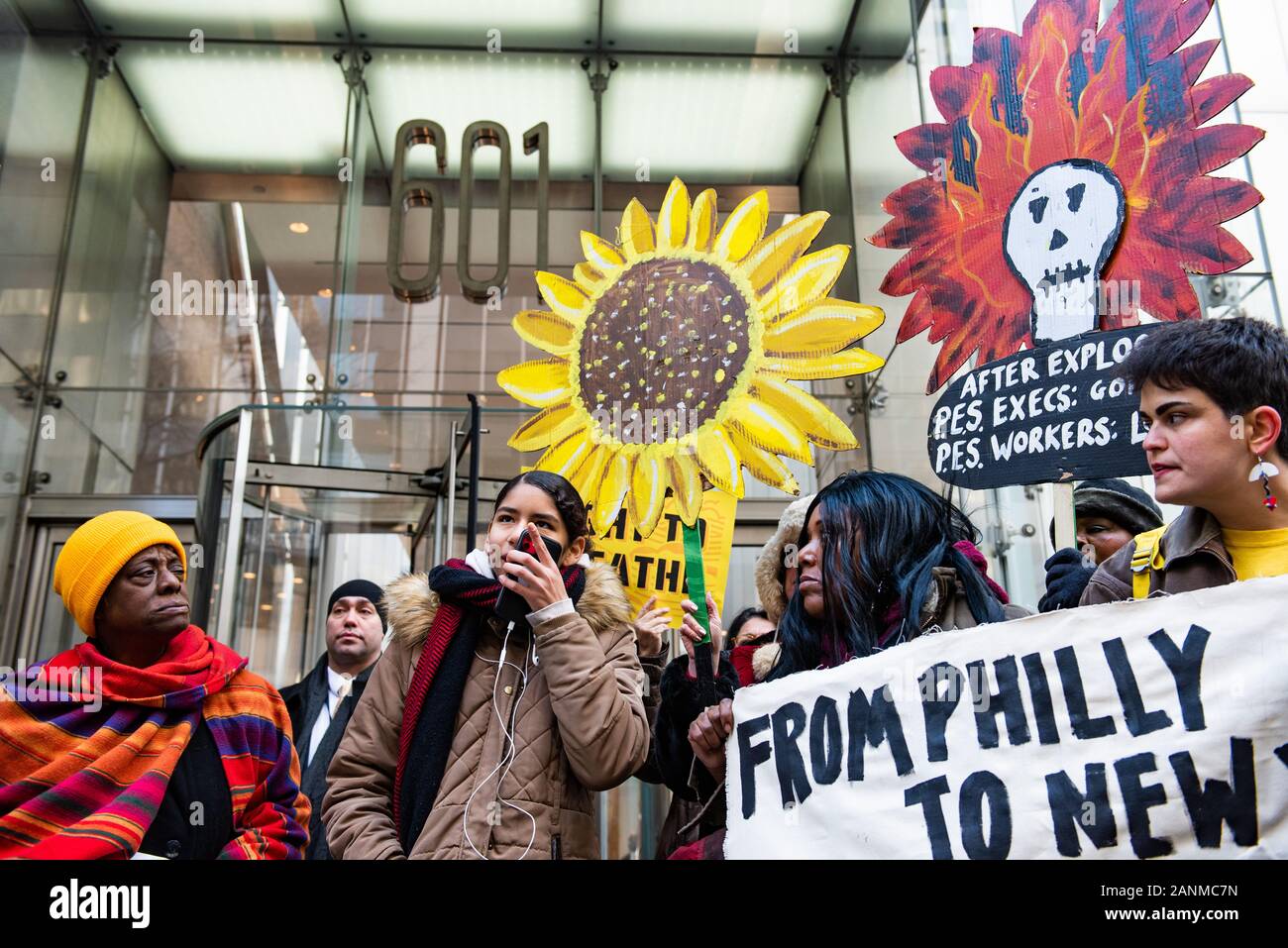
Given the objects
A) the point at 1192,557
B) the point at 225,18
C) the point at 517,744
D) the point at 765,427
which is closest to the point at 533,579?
the point at 517,744

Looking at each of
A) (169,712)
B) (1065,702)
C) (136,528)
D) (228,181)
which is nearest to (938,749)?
(1065,702)

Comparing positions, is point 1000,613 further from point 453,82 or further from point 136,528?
point 453,82

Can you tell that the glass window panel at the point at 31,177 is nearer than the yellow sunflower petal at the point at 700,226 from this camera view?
No

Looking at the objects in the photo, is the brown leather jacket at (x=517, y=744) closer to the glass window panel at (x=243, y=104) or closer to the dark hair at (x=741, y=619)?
the dark hair at (x=741, y=619)

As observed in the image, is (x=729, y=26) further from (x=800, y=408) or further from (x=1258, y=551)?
(x=1258, y=551)

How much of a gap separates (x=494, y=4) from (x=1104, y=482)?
24.7ft

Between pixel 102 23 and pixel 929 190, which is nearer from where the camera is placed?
pixel 929 190

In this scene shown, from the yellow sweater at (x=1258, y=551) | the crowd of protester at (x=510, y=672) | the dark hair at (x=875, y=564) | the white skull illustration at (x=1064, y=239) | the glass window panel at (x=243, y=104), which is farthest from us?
the glass window panel at (x=243, y=104)

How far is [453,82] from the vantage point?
9.16 metres

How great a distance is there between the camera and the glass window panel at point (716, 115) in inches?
362

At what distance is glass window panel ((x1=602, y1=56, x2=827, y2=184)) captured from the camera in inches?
362

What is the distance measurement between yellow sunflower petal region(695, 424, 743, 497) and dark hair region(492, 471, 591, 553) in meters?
0.33

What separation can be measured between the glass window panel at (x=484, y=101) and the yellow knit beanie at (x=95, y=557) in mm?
7069

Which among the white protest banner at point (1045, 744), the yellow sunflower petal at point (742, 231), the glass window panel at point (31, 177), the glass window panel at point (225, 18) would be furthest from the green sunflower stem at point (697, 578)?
the glass window panel at point (225, 18)
